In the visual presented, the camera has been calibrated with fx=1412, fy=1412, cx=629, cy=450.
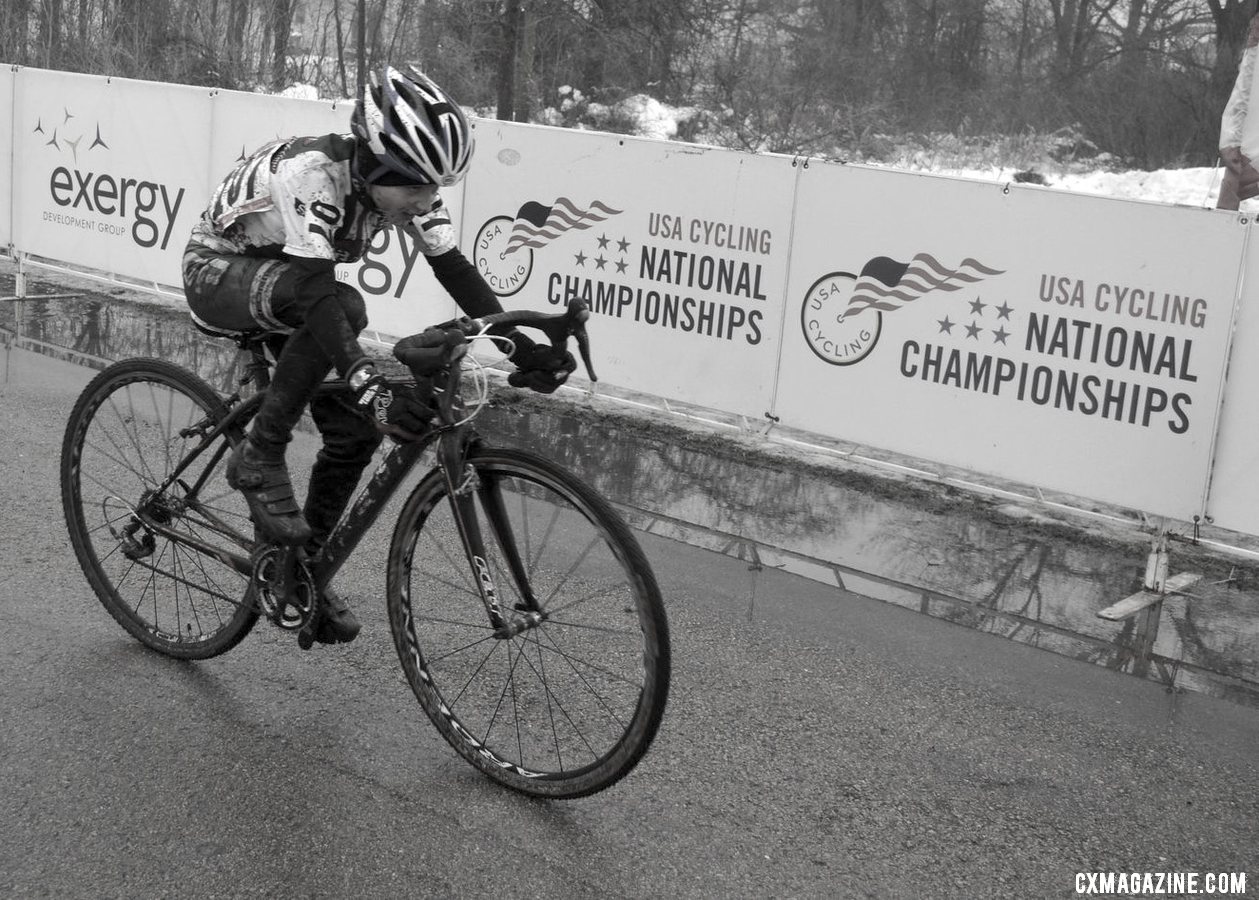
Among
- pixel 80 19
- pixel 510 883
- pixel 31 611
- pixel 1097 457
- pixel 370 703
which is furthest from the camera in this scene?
pixel 80 19

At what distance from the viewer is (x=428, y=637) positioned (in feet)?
13.5

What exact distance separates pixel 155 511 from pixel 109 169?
298 inches

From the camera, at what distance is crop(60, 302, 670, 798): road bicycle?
11.7 ft

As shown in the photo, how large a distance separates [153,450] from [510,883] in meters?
2.06

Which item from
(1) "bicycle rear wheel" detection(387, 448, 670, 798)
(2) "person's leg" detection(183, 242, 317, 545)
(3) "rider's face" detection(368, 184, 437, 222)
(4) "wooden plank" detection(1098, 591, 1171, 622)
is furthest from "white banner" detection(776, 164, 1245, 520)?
(2) "person's leg" detection(183, 242, 317, 545)

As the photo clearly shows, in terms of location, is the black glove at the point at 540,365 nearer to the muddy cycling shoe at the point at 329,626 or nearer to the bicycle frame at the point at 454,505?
the bicycle frame at the point at 454,505

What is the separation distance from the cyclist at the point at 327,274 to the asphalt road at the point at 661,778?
536 millimetres

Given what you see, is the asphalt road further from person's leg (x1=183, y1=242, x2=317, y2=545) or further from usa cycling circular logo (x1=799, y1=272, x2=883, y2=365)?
usa cycling circular logo (x1=799, y1=272, x2=883, y2=365)

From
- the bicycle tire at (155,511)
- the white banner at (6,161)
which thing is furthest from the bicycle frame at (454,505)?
the white banner at (6,161)

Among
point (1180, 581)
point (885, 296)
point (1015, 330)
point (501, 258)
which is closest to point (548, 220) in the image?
point (501, 258)

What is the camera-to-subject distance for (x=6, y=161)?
476 inches

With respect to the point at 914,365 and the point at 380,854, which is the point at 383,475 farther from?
the point at 914,365

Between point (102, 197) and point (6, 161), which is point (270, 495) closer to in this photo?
point (102, 197)

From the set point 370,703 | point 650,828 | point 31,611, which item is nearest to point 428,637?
point 370,703
